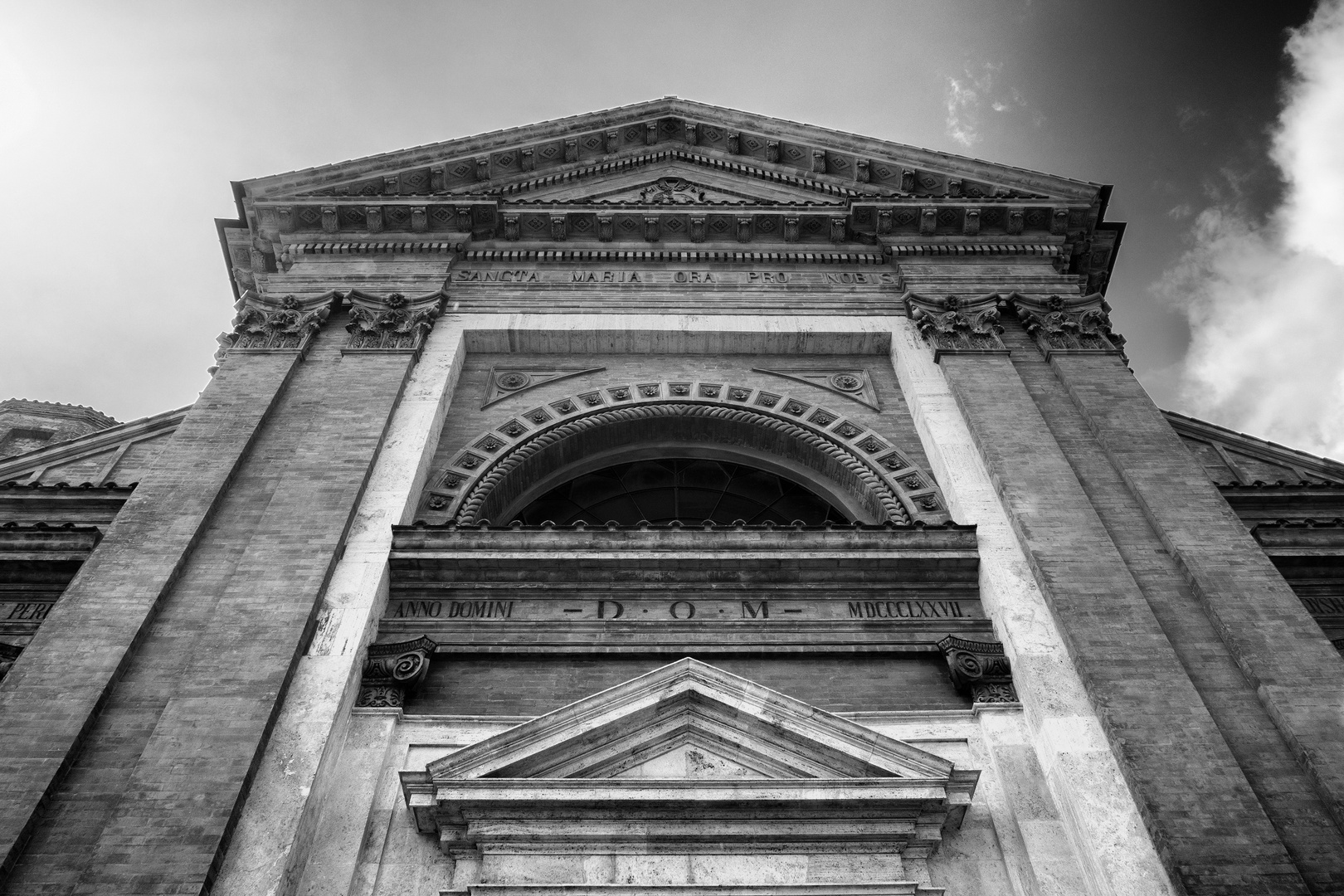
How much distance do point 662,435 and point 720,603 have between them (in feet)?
13.1

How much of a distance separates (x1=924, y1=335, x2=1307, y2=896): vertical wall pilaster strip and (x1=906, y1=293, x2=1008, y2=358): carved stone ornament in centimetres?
135

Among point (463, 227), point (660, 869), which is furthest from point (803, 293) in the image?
point (660, 869)

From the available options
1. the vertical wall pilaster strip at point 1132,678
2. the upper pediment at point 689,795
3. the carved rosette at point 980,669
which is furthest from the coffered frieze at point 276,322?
the carved rosette at point 980,669

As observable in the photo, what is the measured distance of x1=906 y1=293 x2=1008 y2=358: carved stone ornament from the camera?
14.6m

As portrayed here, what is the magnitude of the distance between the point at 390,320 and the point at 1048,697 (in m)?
9.61

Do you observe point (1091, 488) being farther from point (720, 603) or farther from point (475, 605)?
point (475, 605)

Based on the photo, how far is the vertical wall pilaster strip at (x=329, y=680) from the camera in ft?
26.1

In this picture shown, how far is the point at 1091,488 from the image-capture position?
39.4 feet

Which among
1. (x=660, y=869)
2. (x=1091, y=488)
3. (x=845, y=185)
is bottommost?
(x=660, y=869)

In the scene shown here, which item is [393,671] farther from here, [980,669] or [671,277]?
[671,277]

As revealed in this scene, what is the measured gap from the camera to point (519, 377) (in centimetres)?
1493

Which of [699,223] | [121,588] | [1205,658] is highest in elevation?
[699,223]

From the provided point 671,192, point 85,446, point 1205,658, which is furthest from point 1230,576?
point 85,446

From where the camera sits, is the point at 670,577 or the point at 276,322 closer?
the point at 670,577
